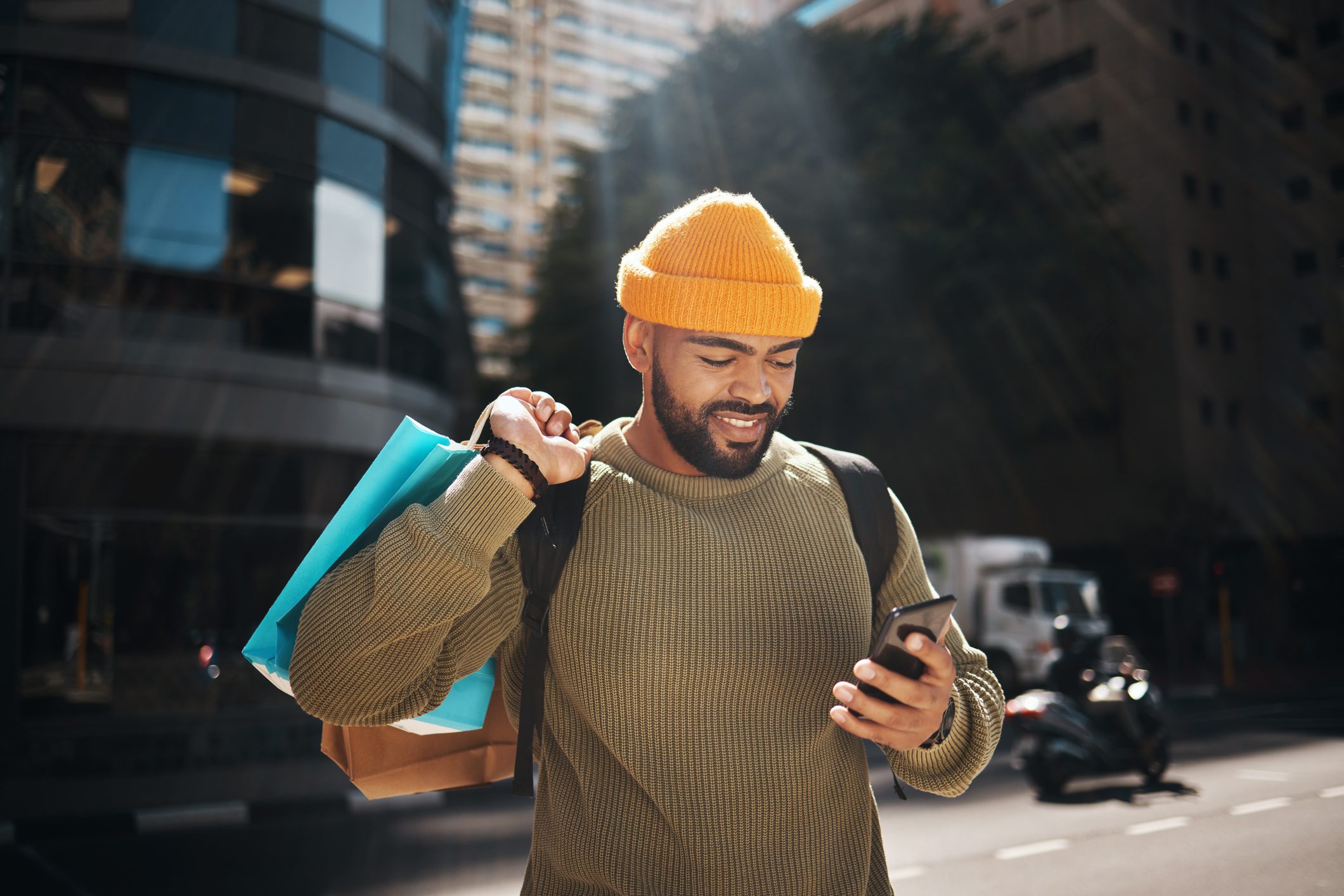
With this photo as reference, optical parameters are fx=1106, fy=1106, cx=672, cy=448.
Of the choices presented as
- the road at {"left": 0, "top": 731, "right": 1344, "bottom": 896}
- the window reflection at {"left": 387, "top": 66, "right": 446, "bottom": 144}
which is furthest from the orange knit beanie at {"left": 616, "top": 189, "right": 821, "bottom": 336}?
the window reflection at {"left": 387, "top": 66, "right": 446, "bottom": 144}

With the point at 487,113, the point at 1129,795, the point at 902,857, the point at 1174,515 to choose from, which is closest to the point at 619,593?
the point at 902,857

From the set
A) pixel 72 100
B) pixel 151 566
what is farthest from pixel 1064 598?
pixel 72 100

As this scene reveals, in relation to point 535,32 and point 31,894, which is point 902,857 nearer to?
point 31,894

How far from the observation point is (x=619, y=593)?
1697mm

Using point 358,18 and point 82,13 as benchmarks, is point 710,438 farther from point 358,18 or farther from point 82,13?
point 358,18

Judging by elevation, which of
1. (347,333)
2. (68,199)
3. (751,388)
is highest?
(68,199)

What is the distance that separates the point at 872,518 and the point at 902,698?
49 cm

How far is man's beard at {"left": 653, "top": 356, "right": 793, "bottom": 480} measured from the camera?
1797 mm

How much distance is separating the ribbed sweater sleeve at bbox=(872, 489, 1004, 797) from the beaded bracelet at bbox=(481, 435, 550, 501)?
0.60 meters

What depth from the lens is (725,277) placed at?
179 cm

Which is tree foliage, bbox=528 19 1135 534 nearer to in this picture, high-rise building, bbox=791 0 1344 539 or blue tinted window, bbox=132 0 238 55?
blue tinted window, bbox=132 0 238 55

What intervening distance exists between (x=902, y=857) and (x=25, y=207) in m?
12.2

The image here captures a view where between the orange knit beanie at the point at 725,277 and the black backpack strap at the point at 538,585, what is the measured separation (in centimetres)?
36

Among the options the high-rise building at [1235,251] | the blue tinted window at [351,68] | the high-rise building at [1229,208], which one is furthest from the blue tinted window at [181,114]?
the high-rise building at [1235,251]
